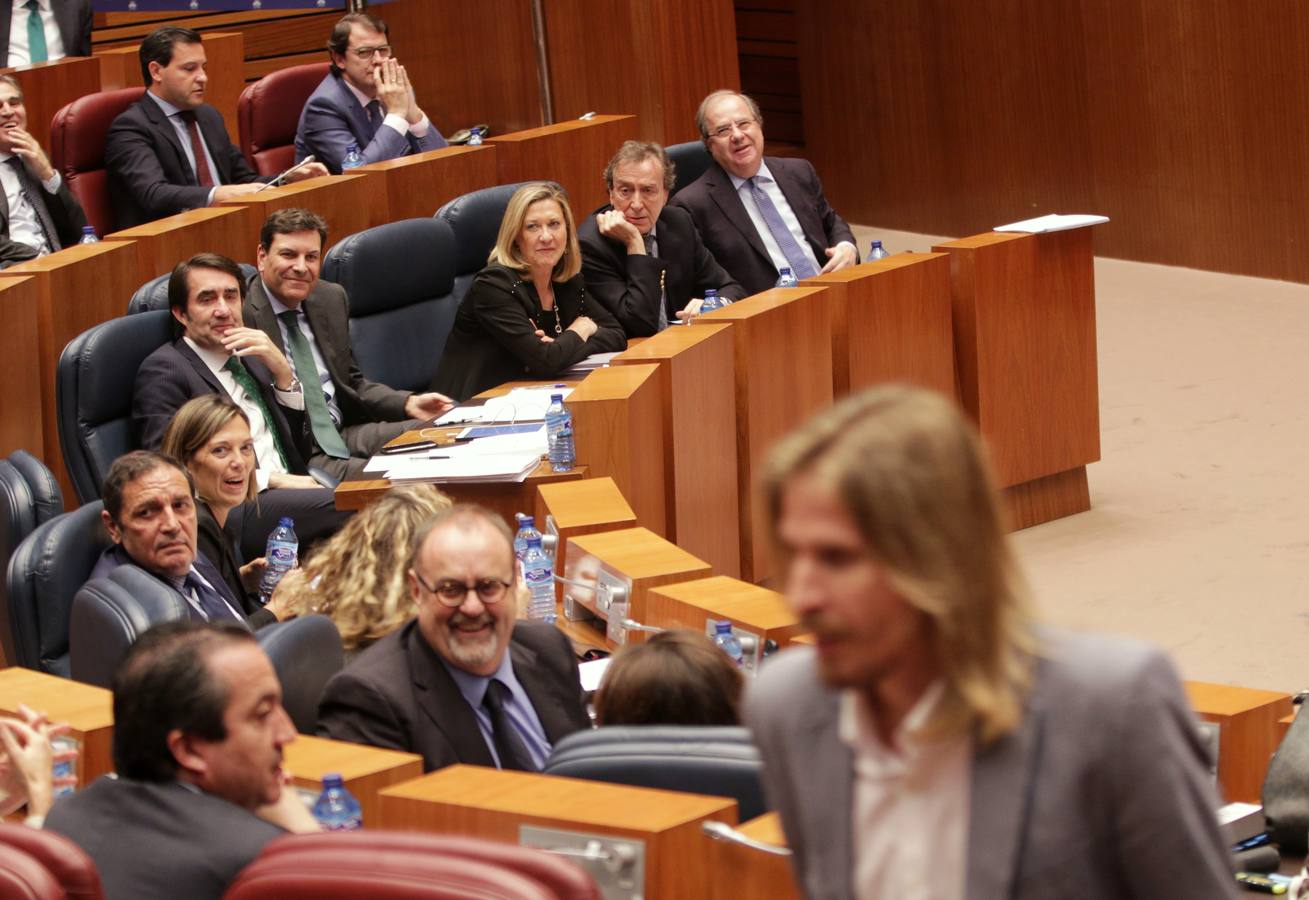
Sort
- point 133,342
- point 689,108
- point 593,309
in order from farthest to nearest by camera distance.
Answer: point 689,108 < point 593,309 < point 133,342

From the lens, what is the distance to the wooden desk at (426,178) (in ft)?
18.5

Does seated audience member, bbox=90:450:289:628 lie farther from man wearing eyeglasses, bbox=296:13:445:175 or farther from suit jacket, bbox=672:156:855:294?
man wearing eyeglasses, bbox=296:13:445:175

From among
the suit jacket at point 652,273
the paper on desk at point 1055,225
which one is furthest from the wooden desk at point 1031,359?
the suit jacket at point 652,273

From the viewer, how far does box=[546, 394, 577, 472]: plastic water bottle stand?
12.5 ft

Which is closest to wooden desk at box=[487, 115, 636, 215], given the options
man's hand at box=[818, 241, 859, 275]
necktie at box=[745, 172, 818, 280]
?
necktie at box=[745, 172, 818, 280]

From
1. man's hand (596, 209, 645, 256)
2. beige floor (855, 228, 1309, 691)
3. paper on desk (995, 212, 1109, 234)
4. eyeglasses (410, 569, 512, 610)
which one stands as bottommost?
beige floor (855, 228, 1309, 691)

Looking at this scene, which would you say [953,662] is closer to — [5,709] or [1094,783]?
[1094,783]

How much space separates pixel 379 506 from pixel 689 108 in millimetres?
4386

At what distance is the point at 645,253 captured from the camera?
516 centimetres

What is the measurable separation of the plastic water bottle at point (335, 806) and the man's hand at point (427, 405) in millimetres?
2756

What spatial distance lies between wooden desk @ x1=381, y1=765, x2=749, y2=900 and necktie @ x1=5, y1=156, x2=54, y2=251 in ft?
13.3

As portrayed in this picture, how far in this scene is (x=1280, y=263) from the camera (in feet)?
23.8

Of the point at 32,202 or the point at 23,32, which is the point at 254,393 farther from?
the point at 23,32

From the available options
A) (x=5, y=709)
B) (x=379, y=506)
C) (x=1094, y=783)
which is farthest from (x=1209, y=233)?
(x=1094, y=783)
